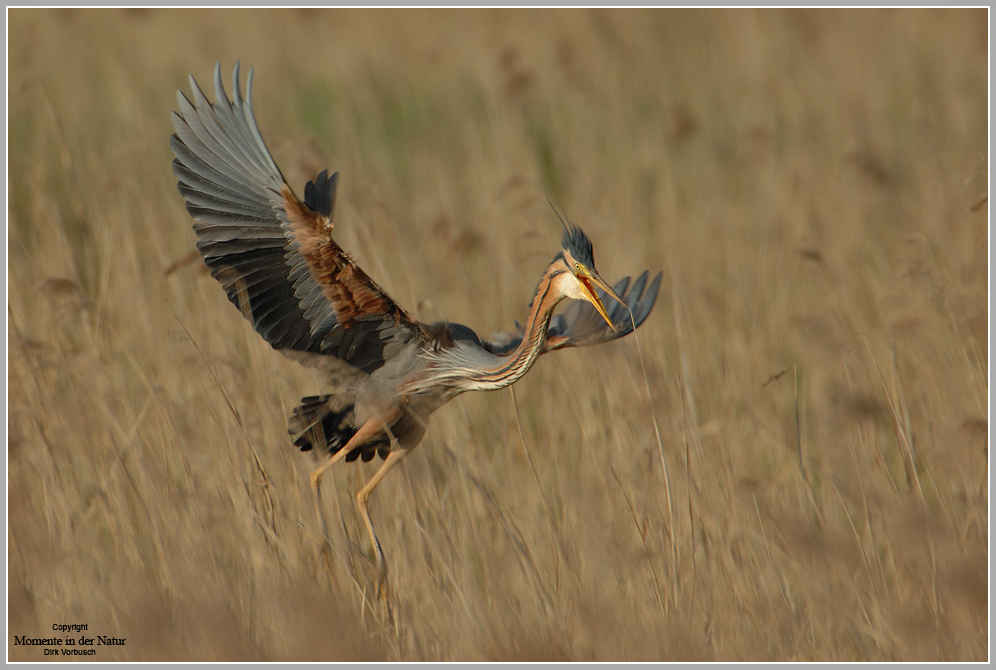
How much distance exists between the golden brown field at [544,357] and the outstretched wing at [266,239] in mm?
258

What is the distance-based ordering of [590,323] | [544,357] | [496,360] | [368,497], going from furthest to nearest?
[544,357] < [590,323] < [368,497] < [496,360]

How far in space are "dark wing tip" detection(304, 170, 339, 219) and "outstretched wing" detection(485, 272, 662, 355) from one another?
90cm

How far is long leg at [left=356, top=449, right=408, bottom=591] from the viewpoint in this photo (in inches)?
122

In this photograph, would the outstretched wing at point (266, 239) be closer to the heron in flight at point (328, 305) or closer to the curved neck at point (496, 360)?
the heron in flight at point (328, 305)

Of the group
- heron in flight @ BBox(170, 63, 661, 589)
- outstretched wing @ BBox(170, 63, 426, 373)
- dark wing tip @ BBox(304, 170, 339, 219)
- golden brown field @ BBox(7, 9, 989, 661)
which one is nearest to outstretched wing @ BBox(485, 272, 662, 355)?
heron in flight @ BBox(170, 63, 661, 589)

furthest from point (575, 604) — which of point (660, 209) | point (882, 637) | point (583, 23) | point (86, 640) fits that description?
point (583, 23)

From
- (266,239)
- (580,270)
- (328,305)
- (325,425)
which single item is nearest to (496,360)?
(580,270)

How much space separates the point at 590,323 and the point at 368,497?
111cm

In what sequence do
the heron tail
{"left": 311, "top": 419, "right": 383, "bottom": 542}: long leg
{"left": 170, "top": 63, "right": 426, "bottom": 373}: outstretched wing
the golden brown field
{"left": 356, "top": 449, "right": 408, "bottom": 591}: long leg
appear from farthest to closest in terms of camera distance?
the heron tail, {"left": 311, "top": 419, "right": 383, "bottom": 542}: long leg, {"left": 356, "top": 449, "right": 408, "bottom": 591}: long leg, {"left": 170, "top": 63, "right": 426, "bottom": 373}: outstretched wing, the golden brown field

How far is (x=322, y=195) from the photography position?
3010mm

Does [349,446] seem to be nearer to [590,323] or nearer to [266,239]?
[266,239]

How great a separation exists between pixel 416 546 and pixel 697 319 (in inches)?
88.7

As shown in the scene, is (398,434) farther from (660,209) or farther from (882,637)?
(660,209)

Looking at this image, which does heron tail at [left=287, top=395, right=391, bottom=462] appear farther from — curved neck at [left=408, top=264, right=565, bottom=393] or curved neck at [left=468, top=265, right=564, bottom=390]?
curved neck at [left=468, top=265, right=564, bottom=390]
